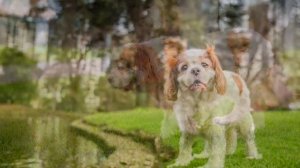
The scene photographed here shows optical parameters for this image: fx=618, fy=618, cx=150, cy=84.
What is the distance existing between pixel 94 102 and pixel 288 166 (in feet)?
3.57

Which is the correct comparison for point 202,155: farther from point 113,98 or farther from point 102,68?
point 102,68

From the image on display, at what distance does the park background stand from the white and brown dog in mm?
111

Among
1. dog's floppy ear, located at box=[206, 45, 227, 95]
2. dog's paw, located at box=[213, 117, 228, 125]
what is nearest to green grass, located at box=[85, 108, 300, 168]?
dog's paw, located at box=[213, 117, 228, 125]

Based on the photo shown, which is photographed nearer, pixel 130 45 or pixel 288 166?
pixel 288 166

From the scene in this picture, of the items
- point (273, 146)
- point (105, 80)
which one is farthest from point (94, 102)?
point (273, 146)

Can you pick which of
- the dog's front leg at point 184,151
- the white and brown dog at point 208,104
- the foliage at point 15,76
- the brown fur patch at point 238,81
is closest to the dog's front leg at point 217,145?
the white and brown dog at point 208,104

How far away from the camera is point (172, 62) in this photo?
3137 mm

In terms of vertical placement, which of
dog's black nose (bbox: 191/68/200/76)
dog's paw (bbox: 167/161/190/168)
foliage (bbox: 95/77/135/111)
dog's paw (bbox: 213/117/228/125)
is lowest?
dog's paw (bbox: 167/161/190/168)

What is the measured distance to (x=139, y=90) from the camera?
3.33 metres

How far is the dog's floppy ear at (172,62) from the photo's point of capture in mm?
3112

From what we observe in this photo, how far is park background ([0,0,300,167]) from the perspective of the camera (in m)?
3.25

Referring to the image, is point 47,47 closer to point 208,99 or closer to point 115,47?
point 115,47

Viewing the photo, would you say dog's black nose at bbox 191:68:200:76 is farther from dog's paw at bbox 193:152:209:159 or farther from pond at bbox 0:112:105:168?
pond at bbox 0:112:105:168

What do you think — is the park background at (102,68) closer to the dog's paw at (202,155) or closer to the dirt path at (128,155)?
the dirt path at (128,155)
